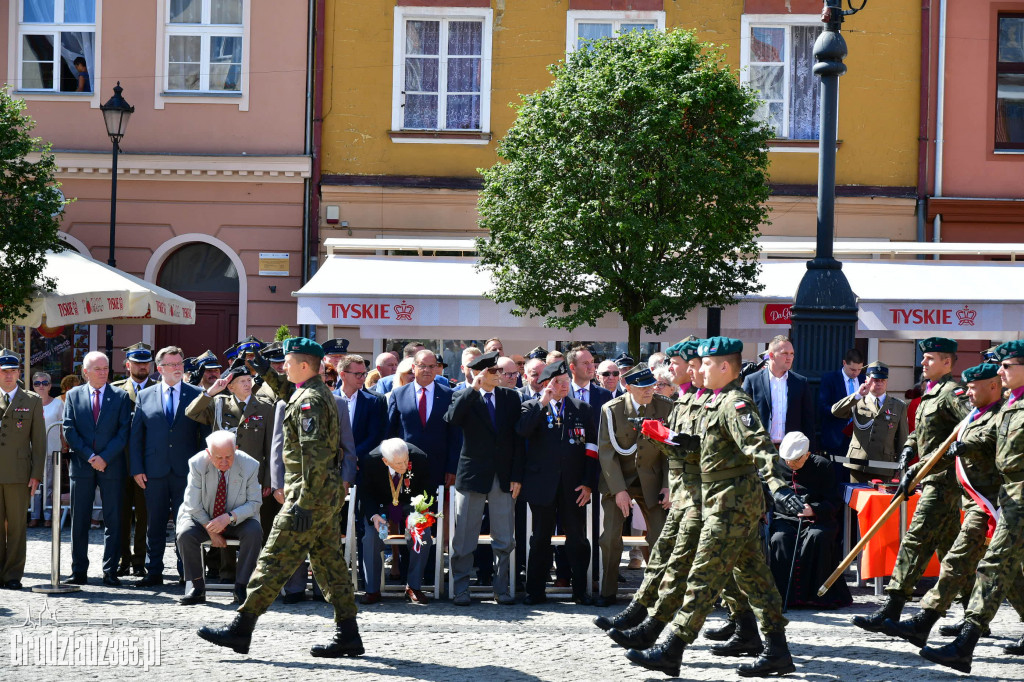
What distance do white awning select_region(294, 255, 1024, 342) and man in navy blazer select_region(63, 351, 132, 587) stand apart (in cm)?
570

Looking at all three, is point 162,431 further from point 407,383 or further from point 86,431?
point 407,383

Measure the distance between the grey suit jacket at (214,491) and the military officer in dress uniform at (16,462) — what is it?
1.51m

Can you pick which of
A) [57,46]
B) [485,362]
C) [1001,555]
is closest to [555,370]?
[485,362]

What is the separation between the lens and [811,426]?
10.6m

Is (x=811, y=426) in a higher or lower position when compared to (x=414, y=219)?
lower

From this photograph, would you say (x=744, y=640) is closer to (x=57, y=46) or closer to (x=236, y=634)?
(x=236, y=634)

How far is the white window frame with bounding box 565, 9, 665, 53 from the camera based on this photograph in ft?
64.4

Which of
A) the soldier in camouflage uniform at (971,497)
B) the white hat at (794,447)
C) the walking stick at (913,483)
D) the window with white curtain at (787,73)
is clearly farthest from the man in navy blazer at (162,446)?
the window with white curtain at (787,73)

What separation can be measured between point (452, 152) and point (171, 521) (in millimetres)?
8289

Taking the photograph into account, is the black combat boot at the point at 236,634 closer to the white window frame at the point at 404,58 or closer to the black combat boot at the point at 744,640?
the black combat boot at the point at 744,640

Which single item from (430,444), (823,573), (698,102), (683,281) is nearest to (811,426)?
(823,573)

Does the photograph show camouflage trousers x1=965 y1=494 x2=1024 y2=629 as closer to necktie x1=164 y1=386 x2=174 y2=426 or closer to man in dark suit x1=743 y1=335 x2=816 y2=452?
man in dark suit x1=743 y1=335 x2=816 y2=452

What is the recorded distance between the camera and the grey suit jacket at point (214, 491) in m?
9.70

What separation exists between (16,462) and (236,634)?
3.82m
